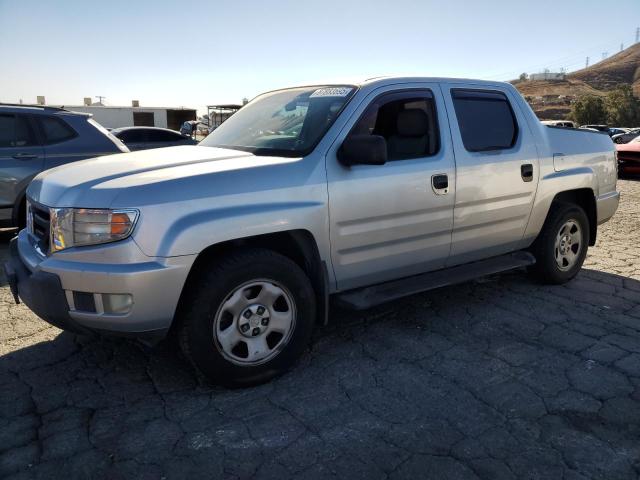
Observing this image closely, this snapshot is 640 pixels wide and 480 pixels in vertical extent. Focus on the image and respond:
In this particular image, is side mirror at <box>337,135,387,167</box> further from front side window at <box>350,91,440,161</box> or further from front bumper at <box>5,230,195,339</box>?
front bumper at <box>5,230,195,339</box>

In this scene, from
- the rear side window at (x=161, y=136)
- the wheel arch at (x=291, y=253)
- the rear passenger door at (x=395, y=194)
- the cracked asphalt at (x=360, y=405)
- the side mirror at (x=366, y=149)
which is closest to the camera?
the cracked asphalt at (x=360, y=405)

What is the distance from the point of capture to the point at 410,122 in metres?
3.66

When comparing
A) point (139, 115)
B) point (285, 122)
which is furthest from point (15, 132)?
point (139, 115)

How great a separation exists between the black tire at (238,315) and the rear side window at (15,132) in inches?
183

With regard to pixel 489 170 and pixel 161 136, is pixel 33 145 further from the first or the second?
pixel 161 136

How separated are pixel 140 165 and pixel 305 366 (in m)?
1.63

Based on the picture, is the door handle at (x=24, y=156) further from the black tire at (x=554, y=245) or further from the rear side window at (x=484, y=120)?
the black tire at (x=554, y=245)

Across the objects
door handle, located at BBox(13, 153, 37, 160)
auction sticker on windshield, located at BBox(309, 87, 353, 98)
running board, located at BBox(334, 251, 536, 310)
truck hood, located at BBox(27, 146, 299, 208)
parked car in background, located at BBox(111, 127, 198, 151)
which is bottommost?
running board, located at BBox(334, 251, 536, 310)

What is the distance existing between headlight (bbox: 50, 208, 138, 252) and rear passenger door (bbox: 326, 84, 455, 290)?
3.99 ft

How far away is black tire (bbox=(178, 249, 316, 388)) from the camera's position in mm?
2836

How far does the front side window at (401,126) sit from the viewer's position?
3607 mm

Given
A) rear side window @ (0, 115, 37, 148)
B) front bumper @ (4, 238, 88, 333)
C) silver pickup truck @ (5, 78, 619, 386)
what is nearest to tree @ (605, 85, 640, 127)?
silver pickup truck @ (5, 78, 619, 386)

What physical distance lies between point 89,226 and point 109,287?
0.34m

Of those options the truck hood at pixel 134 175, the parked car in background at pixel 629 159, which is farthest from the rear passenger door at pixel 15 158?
the parked car in background at pixel 629 159
